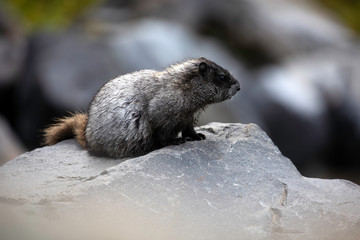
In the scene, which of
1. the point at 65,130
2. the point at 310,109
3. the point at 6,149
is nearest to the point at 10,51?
the point at 6,149

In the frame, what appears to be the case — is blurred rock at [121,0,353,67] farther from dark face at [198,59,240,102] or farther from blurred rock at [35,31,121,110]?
dark face at [198,59,240,102]

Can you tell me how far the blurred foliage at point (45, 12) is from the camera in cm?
2119

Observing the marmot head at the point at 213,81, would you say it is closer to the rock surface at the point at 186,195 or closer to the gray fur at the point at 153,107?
the gray fur at the point at 153,107

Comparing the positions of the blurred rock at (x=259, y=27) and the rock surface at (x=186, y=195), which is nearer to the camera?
the rock surface at (x=186, y=195)

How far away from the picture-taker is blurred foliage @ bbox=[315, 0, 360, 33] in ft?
76.5

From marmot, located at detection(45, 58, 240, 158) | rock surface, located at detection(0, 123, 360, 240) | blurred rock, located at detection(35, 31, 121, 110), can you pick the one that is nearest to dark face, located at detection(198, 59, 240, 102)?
marmot, located at detection(45, 58, 240, 158)

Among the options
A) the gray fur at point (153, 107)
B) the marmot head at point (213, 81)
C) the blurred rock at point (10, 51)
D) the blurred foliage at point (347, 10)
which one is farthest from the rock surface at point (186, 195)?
the blurred foliage at point (347, 10)

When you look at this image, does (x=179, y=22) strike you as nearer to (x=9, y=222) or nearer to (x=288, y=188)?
(x=288, y=188)

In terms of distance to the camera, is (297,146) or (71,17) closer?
(297,146)

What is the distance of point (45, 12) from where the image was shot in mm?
22016

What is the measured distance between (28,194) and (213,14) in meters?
15.9

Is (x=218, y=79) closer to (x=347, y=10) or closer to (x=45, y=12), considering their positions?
(x=45, y=12)

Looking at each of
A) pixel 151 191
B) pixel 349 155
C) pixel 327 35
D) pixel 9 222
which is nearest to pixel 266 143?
pixel 151 191

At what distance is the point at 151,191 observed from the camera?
23.3 feet
